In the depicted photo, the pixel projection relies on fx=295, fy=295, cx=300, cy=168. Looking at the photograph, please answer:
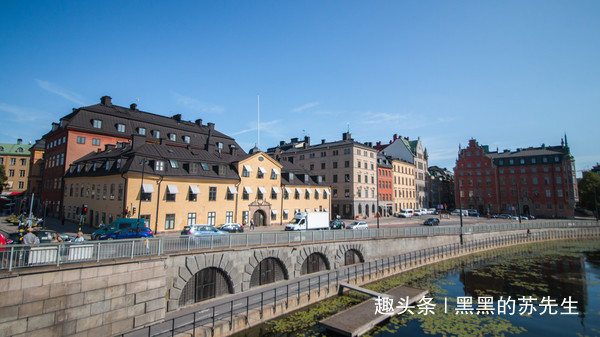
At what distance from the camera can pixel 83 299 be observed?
42.9ft

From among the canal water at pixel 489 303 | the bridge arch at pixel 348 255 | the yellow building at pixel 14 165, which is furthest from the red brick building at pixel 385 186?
the yellow building at pixel 14 165

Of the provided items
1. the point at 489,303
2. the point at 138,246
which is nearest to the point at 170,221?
the point at 138,246

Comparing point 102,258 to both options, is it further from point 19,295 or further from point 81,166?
point 81,166

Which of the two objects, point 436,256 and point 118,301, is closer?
Result: point 118,301

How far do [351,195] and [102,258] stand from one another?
177 feet

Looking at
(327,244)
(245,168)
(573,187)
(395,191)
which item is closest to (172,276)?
(327,244)

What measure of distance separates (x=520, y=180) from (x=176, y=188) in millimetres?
86149

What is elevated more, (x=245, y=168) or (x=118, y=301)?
(x=245, y=168)

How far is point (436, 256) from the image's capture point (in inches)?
1457

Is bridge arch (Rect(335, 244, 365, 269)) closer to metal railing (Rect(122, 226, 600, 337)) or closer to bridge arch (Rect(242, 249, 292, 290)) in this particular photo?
metal railing (Rect(122, 226, 600, 337))

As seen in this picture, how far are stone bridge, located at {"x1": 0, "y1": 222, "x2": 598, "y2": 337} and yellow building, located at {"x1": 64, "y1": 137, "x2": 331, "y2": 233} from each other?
13.5 metres

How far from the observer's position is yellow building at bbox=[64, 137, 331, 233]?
32000 millimetres

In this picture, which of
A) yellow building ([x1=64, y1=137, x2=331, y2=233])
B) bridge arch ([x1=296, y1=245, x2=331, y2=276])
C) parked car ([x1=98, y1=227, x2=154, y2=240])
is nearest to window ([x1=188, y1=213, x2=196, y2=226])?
yellow building ([x1=64, y1=137, x2=331, y2=233])

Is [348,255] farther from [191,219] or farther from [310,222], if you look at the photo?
[191,219]
